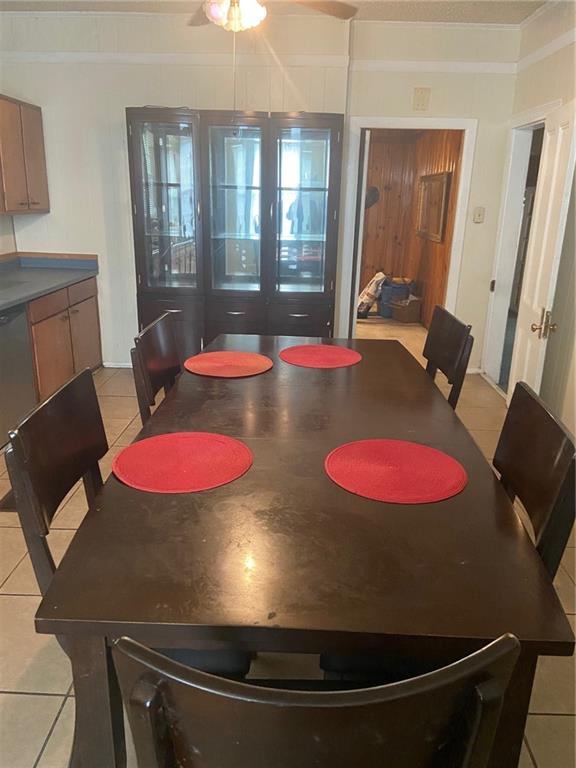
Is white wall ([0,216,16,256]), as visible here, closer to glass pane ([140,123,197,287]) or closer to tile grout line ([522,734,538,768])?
glass pane ([140,123,197,287])

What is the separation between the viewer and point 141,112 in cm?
387

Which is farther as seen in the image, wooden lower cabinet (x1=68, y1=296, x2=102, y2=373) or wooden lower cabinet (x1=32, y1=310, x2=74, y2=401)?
wooden lower cabinet (x1=68, y1=296, x2=102, y2=373)

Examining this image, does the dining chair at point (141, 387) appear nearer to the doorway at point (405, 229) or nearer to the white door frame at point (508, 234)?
the white door frame at point (508, 234)

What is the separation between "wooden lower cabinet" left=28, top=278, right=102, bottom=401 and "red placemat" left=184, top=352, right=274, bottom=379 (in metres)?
1.54

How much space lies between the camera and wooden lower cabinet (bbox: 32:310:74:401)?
3607 mm

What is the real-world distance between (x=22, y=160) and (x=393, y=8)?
9.01ft

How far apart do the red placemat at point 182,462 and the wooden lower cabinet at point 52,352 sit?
2.21 meters

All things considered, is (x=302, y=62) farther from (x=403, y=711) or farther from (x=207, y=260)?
(x=403, y=711)

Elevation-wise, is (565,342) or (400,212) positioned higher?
(400,212)

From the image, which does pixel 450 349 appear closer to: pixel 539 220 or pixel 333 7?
pixel 539 220

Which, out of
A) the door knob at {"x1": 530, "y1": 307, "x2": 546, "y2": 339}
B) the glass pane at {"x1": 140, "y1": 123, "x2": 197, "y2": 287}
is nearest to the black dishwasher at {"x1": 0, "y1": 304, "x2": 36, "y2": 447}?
the glass pane at {"x1": 140, "y1": 123, "x2": 197, "y2": 287}

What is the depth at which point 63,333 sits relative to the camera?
3.96 m

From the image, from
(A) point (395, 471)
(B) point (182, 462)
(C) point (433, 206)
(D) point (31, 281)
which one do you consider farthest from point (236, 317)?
(C) point (433, 206)

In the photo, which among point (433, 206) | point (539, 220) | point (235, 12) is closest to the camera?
point (235, 12)
